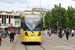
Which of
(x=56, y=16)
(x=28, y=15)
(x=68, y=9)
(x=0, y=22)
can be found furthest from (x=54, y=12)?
(x=0, y=22)

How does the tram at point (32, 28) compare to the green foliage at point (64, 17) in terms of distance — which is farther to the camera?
the green foliage at point (64, 17)

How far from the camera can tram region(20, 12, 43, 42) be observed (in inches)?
639

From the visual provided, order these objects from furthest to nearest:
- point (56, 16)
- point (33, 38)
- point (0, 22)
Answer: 1. point (0, 22)
2. point (56, 16)
3. point (33, 38)

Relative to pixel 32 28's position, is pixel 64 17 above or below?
above

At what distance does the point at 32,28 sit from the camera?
1642 centimetres

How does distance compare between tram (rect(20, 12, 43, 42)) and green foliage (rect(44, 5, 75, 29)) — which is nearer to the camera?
tram (rect(20, 12, 43, 42))

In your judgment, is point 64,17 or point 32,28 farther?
point 64,17

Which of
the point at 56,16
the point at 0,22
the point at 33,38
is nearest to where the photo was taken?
the point at 33,38

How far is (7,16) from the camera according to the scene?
114438 millimetres

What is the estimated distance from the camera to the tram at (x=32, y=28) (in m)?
16.2

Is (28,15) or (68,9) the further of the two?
(68,9)

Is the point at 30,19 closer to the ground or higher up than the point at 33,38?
higher up

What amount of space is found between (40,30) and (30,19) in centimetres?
160

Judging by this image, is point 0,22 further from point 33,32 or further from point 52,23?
point 33,32
